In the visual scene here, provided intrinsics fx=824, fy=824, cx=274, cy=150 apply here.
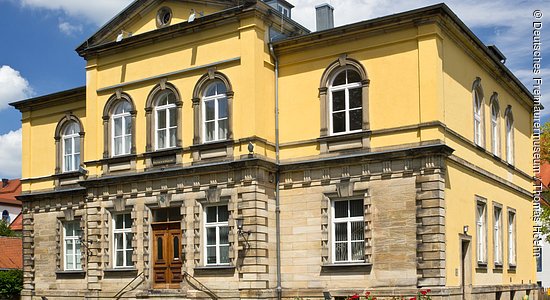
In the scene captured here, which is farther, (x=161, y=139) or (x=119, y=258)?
(x=119, y=258)

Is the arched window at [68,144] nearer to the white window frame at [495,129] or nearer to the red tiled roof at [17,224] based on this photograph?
the white window frame at [495,129]

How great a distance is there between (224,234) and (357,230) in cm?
421

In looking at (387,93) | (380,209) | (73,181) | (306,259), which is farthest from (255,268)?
(73,181)

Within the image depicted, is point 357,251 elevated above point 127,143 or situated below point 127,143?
below

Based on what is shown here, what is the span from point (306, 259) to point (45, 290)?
12043mm

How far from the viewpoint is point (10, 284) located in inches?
1454

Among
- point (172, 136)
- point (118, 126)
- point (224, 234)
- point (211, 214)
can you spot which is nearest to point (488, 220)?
point (224, 234)

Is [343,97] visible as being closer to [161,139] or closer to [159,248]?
[161,139]

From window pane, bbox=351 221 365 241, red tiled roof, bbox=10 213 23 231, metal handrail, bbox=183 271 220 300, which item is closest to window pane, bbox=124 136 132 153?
metal handrail, bbox=183 271 220 300

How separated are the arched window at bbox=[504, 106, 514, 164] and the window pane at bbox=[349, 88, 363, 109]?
28.4ft

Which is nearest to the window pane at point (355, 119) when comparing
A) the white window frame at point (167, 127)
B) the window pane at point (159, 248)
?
the white window frame at point (167, 127)

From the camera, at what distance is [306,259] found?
24984 millimetres

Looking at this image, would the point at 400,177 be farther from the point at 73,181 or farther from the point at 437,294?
the point at 73,181

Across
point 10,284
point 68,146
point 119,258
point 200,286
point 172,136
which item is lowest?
point 10,284
